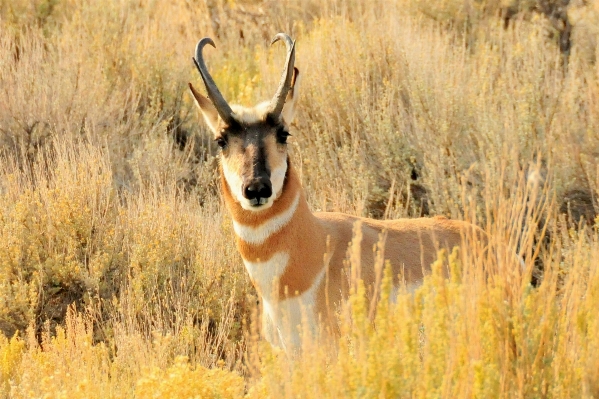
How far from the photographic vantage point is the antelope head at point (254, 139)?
158 inches

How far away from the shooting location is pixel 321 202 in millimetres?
6340

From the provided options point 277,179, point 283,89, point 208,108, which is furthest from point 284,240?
point 208,108

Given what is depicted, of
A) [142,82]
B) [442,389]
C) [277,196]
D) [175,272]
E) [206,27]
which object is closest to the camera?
[442,389]

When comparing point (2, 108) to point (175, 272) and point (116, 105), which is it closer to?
point (116, 105)

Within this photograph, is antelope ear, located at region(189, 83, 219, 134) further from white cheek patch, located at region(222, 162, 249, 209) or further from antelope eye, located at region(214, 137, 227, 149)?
white cheek patch, located at region(222, 162, 249, 209)

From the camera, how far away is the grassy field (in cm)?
270

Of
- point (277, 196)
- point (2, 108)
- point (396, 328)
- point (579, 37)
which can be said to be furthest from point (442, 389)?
point (579, 37)

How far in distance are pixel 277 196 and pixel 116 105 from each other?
13.5 ft

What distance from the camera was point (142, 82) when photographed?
850 cm

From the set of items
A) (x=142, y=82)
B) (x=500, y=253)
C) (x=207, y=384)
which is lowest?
(x=207, y=384)

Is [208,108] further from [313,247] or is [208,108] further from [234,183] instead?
[313,247]

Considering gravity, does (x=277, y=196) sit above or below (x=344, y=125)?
below

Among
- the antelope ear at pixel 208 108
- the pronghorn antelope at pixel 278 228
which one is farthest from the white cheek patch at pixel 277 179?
the antelope ear at pixel 208 108

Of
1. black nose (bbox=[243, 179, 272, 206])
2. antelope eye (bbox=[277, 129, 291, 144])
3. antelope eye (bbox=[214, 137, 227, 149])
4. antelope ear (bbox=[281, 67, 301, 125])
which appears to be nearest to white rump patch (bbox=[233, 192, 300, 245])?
black nose (bbox=[243, 179, 272, 206])
